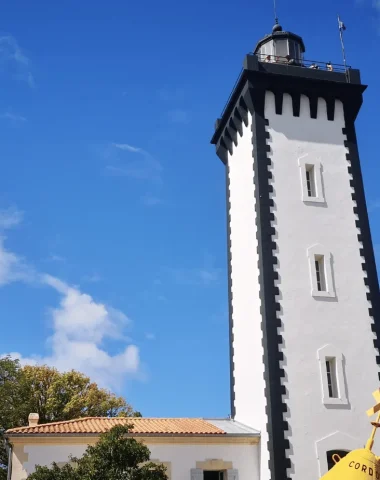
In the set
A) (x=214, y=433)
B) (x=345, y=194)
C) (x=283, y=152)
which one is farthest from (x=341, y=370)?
(x=283, y=152)

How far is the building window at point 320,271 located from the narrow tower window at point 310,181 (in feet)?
7.38

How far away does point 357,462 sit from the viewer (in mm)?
12492

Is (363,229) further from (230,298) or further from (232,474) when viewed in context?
(232,474)

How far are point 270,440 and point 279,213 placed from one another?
795 centimetres

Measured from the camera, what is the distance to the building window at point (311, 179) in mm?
23562

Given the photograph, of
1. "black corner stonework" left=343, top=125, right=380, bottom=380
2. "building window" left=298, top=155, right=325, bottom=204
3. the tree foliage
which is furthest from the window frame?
the tree foliage

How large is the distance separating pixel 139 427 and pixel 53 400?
61.9ft

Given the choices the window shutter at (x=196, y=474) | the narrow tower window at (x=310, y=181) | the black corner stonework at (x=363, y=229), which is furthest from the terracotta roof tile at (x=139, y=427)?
the narrow tower window at (x=310, y=181)

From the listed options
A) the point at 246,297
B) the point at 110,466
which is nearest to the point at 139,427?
the point at 110,466

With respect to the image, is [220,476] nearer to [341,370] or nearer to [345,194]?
[341,370]

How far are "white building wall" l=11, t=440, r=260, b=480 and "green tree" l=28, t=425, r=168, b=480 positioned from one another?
267 centimetres

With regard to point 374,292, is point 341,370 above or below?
below

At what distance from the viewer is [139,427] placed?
66.6 feet

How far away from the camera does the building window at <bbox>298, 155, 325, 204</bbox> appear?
23.6m
